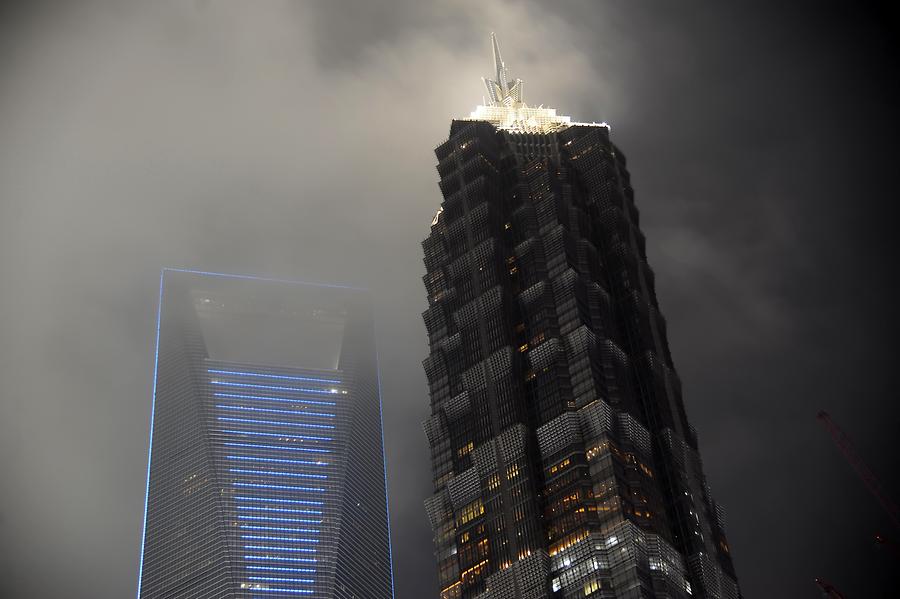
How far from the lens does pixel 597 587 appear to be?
19938 cm

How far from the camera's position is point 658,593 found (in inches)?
7859

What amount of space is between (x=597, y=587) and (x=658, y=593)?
9.67 metres
